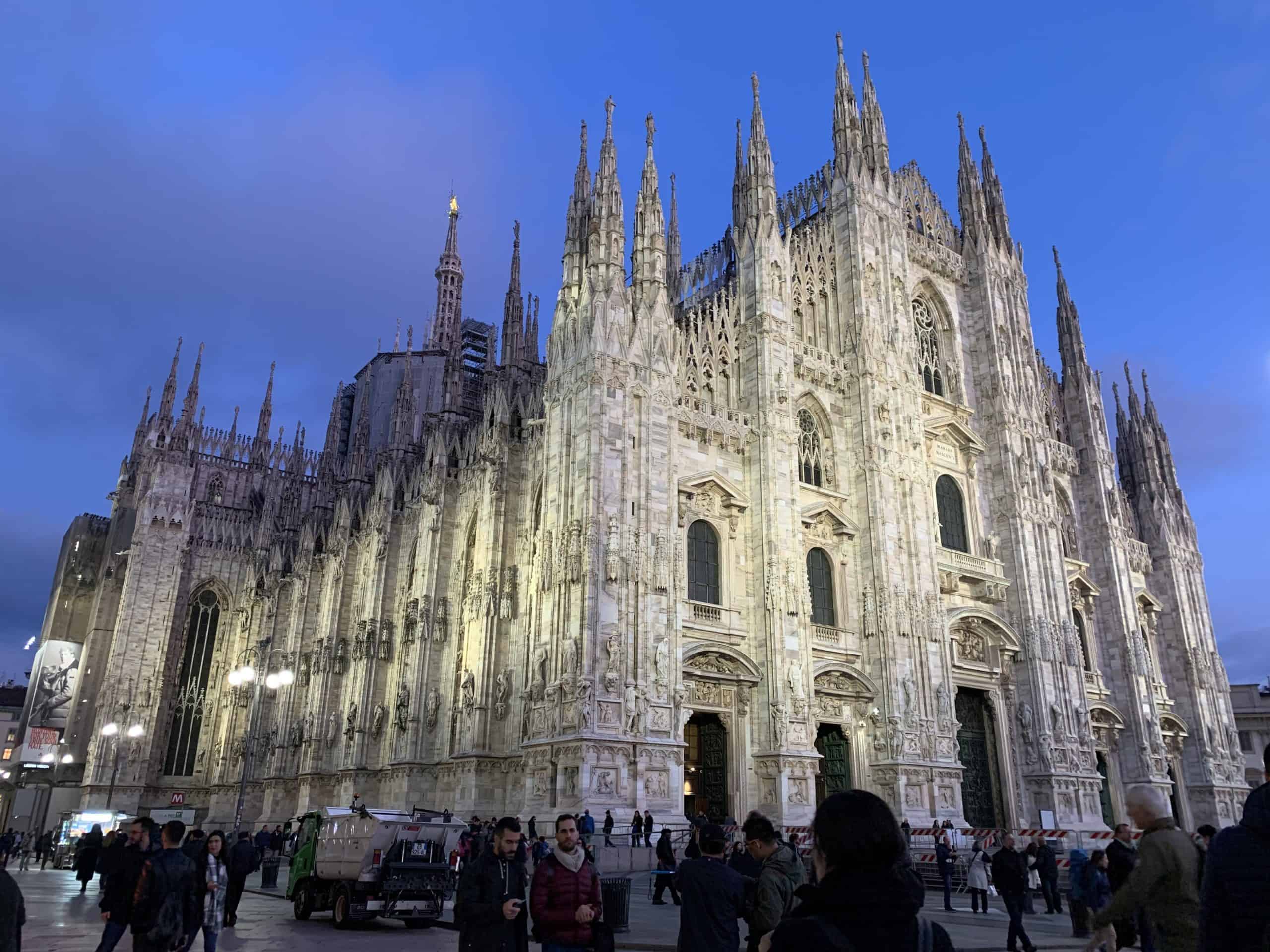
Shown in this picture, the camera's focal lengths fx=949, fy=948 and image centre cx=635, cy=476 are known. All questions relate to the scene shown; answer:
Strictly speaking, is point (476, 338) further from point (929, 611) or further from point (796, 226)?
point (929, 611)

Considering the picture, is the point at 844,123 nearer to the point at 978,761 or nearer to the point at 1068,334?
the point at 1068,334

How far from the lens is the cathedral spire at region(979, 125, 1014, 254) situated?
4322cm

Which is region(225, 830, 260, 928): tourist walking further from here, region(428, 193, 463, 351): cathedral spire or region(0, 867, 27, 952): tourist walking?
region(428, 193, 463, 351): cathedral spire

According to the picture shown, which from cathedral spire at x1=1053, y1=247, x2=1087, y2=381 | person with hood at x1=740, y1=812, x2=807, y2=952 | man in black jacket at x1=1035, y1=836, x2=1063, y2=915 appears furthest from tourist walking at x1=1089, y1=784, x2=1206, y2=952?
cathedral spire at x1=1053, y1=247, x2=1087, y2=381

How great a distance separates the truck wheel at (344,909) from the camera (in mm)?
15359

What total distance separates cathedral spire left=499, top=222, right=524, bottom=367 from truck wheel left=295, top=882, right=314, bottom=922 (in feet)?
77.9

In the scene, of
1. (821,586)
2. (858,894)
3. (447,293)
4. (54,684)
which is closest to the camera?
(858,894)

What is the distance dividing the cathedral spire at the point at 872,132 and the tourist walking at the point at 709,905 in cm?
3656

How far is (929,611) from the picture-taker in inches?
1264

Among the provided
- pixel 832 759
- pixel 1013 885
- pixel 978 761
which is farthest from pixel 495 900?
pixel 978 761

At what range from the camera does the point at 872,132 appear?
3897 centimetres

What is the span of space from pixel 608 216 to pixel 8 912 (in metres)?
27.4

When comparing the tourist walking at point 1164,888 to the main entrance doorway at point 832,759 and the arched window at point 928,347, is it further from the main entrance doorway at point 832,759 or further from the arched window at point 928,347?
the arched window at point 928,347

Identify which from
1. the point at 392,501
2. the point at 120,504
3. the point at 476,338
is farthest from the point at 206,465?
the point at 392,501
